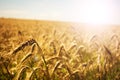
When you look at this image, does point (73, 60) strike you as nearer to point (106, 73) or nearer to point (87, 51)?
point (106, 73)

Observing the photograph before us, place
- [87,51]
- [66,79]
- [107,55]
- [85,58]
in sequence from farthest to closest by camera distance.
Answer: [87,51] < [85,58] < [107,55] < [66,79]

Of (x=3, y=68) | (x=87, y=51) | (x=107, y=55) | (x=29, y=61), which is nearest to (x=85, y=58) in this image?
(x=87, y=51)

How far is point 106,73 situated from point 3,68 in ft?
1.95

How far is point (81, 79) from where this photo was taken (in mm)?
1323

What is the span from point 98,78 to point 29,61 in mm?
447

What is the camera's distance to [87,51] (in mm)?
2016

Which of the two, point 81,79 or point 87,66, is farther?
point 87,66

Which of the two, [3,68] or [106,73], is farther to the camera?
[106,73]

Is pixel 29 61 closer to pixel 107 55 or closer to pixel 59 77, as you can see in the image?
pixel 59 77

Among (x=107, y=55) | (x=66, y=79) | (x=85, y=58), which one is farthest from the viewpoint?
(x=85, y=58)

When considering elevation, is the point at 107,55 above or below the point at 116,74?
above

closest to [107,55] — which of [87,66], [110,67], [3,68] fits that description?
[110,67]

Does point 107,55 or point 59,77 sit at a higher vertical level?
point 107,55

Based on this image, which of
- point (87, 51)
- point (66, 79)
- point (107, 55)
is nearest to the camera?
point (66, 79)
